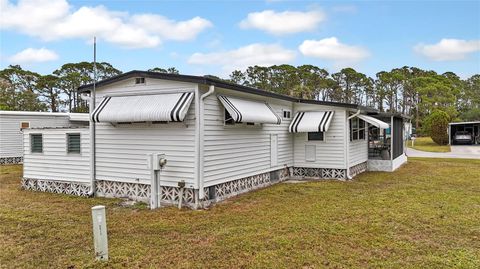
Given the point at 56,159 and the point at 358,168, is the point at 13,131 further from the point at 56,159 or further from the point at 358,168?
the point at 358,168

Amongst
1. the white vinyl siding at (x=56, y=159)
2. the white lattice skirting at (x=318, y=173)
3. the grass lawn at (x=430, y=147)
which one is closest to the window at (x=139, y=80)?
the white vinyl siding at (x=56, y=159)

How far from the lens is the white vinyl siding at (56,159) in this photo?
364 inches

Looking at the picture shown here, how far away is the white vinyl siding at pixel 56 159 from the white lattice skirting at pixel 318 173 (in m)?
7.01

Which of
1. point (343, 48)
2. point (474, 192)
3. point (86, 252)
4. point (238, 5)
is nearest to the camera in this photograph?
point (86, 252)

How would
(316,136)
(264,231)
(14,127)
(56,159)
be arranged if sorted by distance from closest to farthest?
1. (264,231)
2. (56,159)
3. (316,136)
4. (14,127)

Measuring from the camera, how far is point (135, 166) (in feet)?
27.7

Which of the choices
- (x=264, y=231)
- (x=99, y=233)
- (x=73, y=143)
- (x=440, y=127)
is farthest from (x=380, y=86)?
(x=99, y=233)

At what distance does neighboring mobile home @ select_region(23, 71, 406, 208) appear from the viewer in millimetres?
7695

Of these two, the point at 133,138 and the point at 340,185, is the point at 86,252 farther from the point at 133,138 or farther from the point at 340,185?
the point at 340,185

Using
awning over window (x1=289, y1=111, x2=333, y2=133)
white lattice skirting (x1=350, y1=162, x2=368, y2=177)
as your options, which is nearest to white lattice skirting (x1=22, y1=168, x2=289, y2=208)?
awning over window (x1=289, y1=111, x2=333, y2=133)

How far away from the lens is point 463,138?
30922 millimetres

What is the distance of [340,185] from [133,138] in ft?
20.9

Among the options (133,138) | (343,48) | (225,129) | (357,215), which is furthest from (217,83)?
(343,48)

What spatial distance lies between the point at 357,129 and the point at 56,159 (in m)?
10.4
